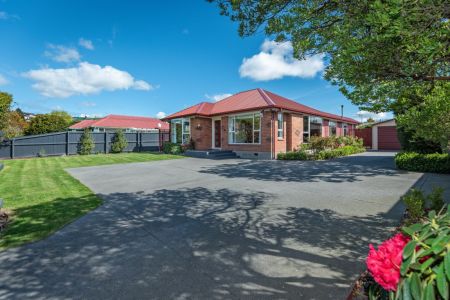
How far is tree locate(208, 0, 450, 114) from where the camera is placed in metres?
2.13

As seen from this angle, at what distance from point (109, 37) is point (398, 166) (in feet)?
55.8

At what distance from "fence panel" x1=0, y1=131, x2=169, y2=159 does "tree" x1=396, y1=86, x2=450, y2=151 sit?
73.3 feet

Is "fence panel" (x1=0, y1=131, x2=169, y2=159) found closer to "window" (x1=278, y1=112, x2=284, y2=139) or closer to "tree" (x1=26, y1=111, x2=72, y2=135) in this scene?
"tree" (x1=26, y1=111, x2=72, y2=135)

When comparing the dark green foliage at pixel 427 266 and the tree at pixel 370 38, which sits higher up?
the tree at pixel 370 38

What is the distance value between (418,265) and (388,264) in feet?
0.42

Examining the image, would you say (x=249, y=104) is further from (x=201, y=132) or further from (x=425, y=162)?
(x=425, y=162)

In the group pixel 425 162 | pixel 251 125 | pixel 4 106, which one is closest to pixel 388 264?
pixel 425 162

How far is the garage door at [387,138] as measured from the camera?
78.8ft

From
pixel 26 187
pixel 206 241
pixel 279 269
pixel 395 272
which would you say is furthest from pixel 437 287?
pixel 26 187

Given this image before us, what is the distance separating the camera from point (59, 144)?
19344 mm

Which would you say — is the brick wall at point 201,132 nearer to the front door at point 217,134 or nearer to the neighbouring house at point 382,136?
the front door at point 217,134

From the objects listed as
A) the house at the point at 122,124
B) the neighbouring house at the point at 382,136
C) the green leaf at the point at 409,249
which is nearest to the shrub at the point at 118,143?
the house at the point at 122,124

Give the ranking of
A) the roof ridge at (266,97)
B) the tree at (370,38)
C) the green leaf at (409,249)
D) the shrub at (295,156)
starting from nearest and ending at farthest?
the green leaf at (409,249)
the tree at (370,38)
the shrub at (295,156)
the roof ridge at (266,97)

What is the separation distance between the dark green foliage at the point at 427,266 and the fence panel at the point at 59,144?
878 inches
